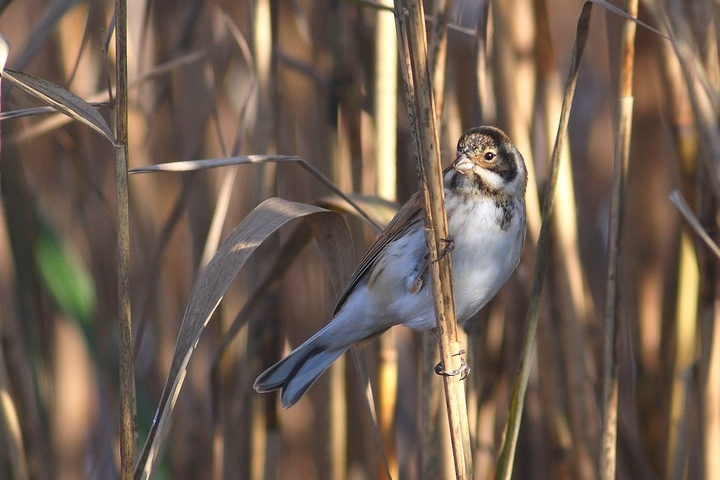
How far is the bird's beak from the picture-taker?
1.93 meters

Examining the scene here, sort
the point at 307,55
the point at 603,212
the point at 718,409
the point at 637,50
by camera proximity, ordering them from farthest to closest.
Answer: the point at 603,212 → the point at 307,55 → the point at 637,50 → the point at 718,409

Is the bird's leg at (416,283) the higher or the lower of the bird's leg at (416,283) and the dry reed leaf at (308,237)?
the lower

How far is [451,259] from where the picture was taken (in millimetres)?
2076

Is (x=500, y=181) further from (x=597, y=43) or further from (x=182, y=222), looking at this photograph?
(x=597, y=43)

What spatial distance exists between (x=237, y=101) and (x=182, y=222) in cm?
54

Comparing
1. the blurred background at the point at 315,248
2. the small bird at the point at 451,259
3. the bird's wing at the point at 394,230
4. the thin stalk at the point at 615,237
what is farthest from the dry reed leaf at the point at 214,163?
the thin stalk at the point at 615,237

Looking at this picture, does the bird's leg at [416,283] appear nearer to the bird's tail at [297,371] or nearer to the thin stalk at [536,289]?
the bird's tail at [297,371]

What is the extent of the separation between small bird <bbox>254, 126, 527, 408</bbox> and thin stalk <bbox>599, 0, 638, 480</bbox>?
1.04 ft

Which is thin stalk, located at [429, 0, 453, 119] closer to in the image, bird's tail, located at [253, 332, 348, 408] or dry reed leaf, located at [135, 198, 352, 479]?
dry reed leaf, located at [135, 198, 352, 479]

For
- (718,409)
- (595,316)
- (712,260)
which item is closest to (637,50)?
(712,260)

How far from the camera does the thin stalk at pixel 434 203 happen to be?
126 cm

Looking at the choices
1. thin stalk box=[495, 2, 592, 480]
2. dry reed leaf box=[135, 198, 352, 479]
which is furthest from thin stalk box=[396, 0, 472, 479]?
dry reed leaf box=[135, 198, 352, 479]

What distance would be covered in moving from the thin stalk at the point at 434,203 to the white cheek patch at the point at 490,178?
604 millimetres

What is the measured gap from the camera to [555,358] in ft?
7.14
